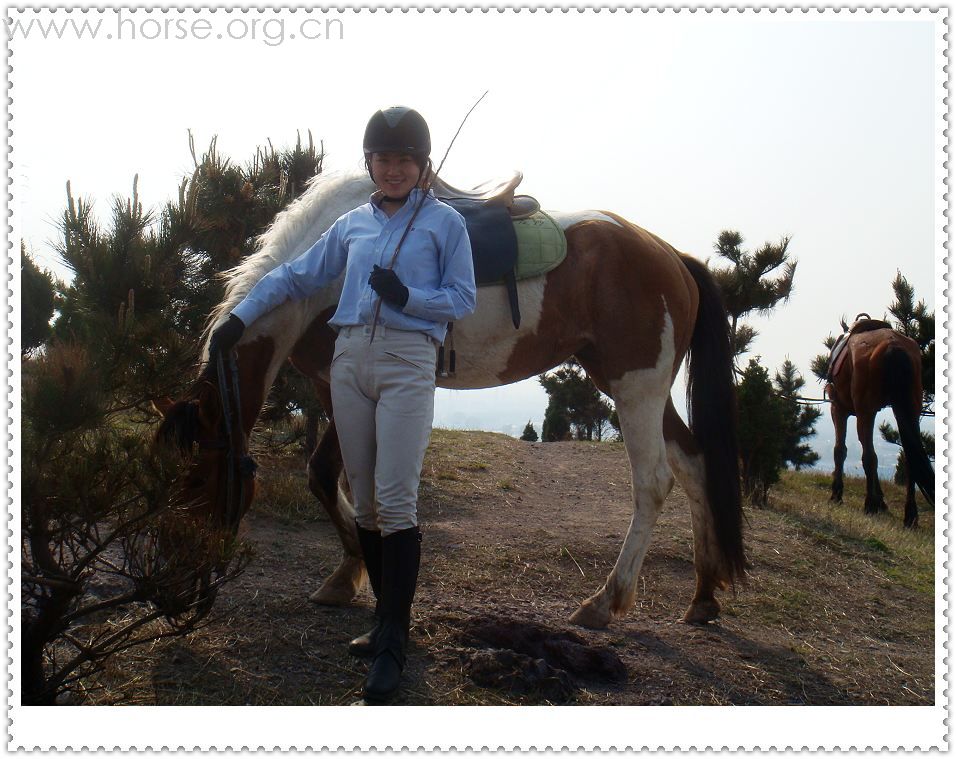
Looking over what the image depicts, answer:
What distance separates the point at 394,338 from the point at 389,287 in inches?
7.6

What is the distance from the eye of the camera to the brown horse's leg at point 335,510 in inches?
146

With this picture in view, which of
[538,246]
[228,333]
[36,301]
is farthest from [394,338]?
[36,301]

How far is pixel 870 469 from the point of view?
30.0ft

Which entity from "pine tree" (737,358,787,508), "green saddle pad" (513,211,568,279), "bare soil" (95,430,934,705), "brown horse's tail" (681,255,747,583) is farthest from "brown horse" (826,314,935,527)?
"green saddle pad" (513,211,568,279)

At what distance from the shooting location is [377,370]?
2699 millimetres

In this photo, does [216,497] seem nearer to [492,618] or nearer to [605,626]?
[492,618]

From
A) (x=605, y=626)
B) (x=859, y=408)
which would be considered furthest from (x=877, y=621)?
(x=859, y=408)

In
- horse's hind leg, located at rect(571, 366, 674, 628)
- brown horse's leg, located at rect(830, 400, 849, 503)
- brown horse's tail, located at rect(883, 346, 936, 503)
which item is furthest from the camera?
brown horse's leg, located at rect(830, 400, 849, 503)

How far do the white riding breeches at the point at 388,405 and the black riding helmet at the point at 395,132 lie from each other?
2.12 ft

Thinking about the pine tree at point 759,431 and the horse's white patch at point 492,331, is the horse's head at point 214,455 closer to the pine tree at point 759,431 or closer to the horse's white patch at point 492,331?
the horse's white patch at point 492,331

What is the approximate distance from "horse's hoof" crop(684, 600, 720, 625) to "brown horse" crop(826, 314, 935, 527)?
179 inches

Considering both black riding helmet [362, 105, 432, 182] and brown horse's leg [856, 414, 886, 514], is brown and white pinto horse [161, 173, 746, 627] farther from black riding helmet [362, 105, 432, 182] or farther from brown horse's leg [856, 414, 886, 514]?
brown horse's leg [856, 414, 886, 514]

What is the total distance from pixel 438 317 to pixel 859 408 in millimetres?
7708

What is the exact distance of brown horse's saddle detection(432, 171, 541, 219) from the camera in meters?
3.85
